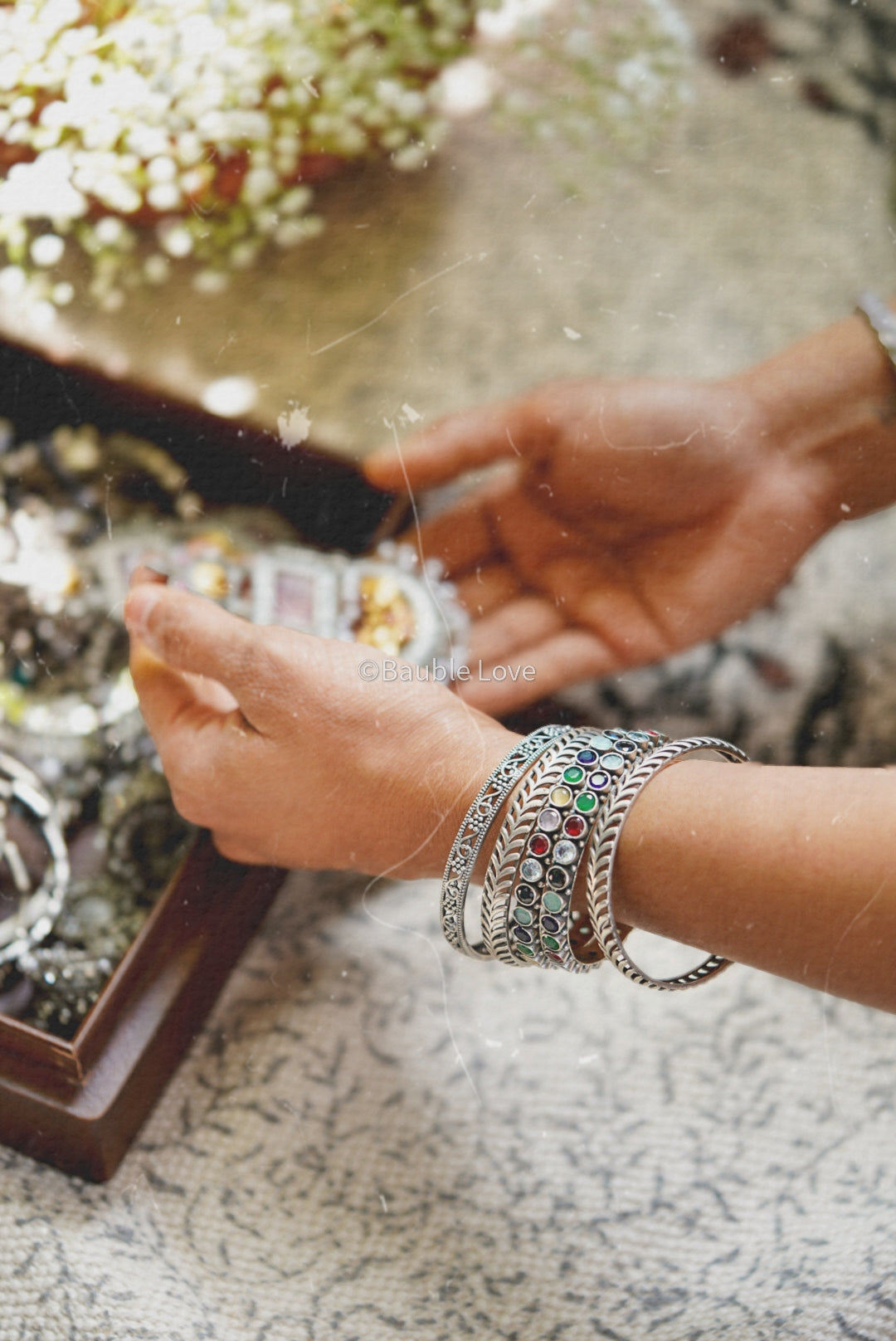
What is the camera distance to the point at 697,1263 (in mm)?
420

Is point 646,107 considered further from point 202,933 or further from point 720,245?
point 202,933

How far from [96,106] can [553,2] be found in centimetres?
23

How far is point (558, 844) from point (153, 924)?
0.64 ft

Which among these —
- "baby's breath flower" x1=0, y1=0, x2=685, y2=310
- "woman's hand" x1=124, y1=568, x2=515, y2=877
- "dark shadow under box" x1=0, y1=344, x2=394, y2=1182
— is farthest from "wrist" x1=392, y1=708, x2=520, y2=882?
"baby's breath flower" x1=0, y1=0, x2=685, y2=310

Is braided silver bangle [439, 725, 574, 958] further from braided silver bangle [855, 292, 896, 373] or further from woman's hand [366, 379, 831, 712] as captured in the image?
braided silver bangle [855, 292, 896, 373]

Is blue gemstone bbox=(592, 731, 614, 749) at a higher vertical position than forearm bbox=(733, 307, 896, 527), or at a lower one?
lower

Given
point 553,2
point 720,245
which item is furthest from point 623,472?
point 553,2

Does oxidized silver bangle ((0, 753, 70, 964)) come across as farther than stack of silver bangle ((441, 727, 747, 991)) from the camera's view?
Yes

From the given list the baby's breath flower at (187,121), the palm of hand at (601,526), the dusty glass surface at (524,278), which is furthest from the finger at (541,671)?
the baby's breath flower at (187,121)

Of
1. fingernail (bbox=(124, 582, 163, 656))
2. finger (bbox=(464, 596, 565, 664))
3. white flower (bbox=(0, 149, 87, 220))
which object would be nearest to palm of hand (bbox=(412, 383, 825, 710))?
finger (bbox=(464, 596, 565, 664))

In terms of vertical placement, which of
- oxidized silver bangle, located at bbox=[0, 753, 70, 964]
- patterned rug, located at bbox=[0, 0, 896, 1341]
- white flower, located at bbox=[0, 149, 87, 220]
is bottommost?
patterned rug, located at bbox=[0, 0, 896, 1341]

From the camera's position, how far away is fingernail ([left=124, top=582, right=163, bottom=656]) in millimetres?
454

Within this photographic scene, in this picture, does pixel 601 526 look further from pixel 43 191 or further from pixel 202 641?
pixel 43 191

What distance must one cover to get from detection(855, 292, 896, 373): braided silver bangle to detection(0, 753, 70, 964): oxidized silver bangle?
0.47 meters
